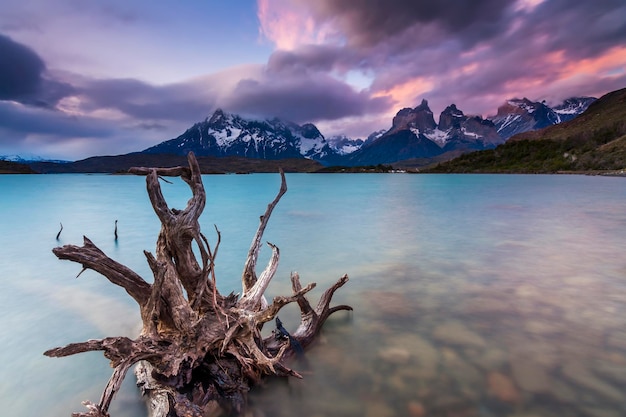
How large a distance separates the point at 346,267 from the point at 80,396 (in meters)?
10.6

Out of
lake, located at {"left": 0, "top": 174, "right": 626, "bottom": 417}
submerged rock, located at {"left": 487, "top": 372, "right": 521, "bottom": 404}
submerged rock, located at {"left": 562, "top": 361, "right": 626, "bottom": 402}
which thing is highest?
submerged rock, located at {"left": 562, "top": 361, "right": 626, "bottom": 402}

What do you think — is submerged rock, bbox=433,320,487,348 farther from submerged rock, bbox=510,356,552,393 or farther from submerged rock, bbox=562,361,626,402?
submerged rock, bbox=562,361,626,402

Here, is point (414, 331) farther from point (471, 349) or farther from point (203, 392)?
point (203, 392)

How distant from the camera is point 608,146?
13525 centimetres

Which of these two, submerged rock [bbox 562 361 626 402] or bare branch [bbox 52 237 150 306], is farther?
submerged rock [bbox 562 361 626 402]

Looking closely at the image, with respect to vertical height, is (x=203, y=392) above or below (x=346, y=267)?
above

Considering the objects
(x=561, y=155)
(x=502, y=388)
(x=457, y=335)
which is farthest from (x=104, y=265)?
(x=561, y=155)

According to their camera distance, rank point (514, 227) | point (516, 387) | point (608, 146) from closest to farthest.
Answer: point (516, 387) < point (514, 227) < point (608, 146)

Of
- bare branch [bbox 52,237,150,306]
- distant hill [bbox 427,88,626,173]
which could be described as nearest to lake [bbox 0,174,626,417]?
bare branch [bbox 52,237,150,306]

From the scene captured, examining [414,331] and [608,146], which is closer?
[414,331]

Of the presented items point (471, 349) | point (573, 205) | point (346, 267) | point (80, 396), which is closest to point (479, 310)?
point (471, 349)

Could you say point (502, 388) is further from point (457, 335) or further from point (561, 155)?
point (561, 155)

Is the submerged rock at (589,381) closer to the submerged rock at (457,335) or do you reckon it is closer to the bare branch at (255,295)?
the submerged rock at (457,335)

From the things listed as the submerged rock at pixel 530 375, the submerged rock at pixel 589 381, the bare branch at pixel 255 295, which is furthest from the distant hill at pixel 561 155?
the bare branch at pixel 255 295
